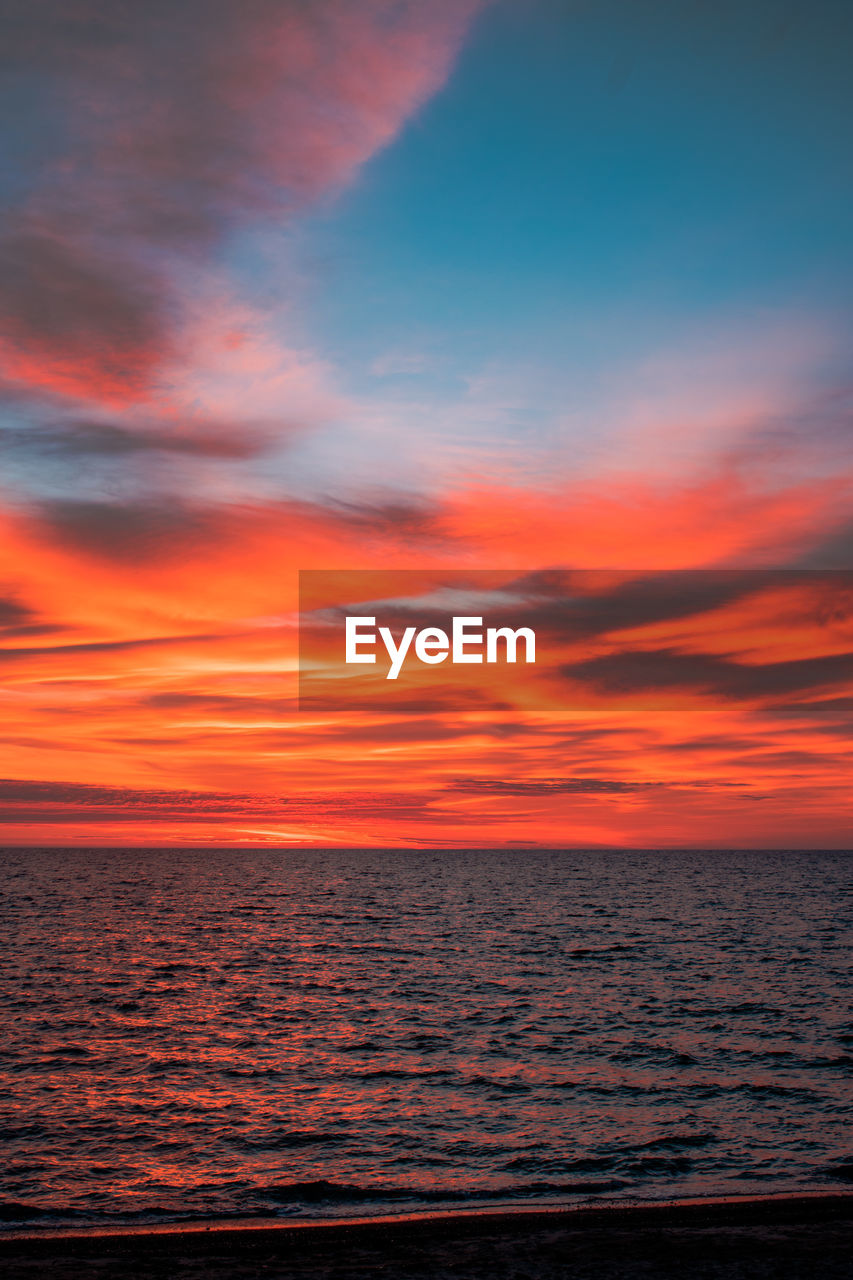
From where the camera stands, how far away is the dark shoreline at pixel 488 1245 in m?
15.2

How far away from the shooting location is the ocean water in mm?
21562

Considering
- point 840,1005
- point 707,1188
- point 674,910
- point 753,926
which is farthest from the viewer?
point 674,910

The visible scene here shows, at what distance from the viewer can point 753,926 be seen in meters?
86.8

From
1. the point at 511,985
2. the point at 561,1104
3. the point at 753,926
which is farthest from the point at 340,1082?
the point at 753,926

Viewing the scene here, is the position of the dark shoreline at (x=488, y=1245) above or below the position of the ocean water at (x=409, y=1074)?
above

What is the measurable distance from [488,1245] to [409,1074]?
15.5 metres

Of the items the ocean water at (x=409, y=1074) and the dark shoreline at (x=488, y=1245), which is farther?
the ocean water at (x=409, y=1074)

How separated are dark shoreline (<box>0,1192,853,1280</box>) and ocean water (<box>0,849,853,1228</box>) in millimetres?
2275

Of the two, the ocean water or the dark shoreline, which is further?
the ocean water

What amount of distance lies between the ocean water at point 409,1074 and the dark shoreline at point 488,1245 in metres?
2.27

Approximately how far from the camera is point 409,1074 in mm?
31234

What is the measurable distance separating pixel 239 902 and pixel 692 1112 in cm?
10425

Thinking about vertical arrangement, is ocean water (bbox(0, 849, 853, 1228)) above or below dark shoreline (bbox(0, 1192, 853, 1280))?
below

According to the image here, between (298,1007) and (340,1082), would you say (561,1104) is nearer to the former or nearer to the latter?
(340,1082)
